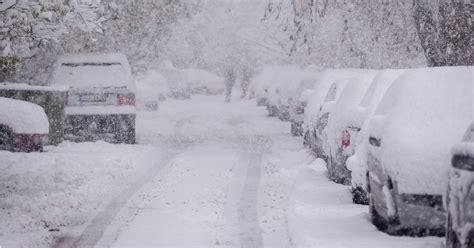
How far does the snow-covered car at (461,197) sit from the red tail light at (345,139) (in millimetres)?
4926

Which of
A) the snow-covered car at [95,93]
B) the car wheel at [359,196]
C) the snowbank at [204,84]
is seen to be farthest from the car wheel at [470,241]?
the snowbank at [204,84]

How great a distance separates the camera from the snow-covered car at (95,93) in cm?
1800

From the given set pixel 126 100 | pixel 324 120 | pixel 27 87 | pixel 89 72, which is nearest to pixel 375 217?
pixel 324 120

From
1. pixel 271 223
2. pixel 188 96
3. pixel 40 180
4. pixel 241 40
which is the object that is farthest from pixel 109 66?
pixel 241 40

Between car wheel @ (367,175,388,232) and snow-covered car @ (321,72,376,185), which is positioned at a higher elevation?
snow-covered car @ (321,72,376,185)

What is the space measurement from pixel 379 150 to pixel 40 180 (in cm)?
629

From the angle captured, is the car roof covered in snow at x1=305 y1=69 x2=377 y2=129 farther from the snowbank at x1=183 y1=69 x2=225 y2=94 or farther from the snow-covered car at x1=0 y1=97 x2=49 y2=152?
the snowbank at x1=183 y1=69 x2=225 y2=94

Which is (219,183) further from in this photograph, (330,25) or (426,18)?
(330,25)

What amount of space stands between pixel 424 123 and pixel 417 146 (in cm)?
41

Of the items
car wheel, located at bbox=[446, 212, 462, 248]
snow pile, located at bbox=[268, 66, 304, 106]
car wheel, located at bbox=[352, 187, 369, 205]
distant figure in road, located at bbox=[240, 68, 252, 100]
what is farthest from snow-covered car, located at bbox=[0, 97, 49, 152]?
distant figure in road, located at bbox=[240, 68, 252, 100]

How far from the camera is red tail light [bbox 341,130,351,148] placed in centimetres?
1150

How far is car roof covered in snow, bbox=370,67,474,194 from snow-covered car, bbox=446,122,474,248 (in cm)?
70

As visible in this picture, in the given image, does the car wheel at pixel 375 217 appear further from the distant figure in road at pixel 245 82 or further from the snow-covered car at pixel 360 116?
the distant figure in road at pixel 245 82

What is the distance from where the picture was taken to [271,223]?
30.2 ft
